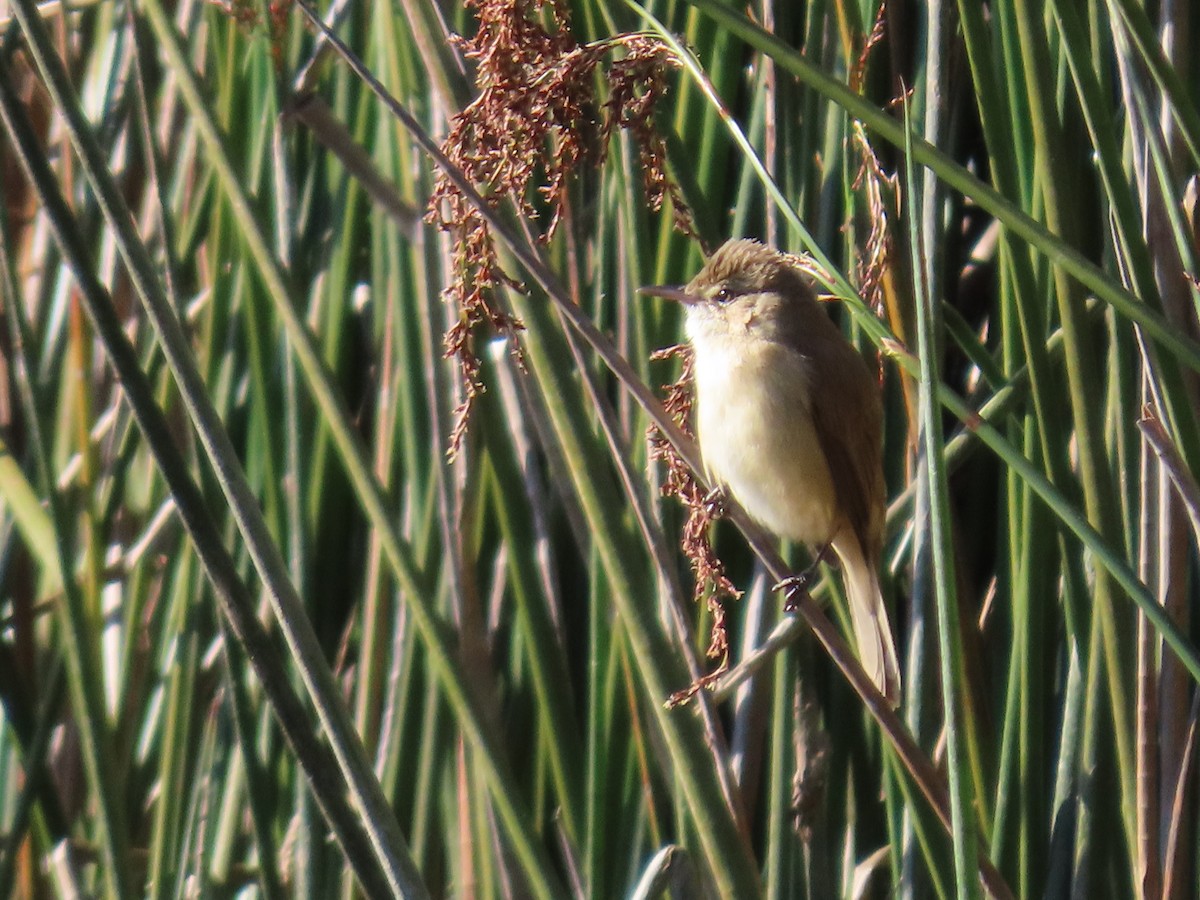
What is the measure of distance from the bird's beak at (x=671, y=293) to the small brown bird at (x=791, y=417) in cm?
8

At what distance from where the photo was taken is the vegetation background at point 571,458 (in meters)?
1.31

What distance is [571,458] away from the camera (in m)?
1.41

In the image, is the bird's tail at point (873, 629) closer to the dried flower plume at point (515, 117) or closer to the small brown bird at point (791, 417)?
the small brown bird at point (791, 417)

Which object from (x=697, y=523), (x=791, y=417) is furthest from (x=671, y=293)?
(x=791, y=417)

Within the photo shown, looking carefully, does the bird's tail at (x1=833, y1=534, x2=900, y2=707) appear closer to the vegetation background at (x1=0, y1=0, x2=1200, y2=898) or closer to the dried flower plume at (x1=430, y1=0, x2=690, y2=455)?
the vegetation background at (x1=0, y1=0, x2=1200, y2=898)

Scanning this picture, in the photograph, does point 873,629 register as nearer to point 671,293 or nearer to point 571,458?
point 671,293

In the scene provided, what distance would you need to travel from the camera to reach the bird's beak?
5.81 ft

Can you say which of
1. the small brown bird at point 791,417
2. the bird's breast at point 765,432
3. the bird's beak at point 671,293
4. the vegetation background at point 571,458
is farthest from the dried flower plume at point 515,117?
the bird's breast at point 765,432

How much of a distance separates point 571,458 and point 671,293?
47 centimetres

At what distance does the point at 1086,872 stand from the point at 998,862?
0.12 m

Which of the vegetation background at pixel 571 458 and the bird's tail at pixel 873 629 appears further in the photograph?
the bird's tail at pixel 873 629

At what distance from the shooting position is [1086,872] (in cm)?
165

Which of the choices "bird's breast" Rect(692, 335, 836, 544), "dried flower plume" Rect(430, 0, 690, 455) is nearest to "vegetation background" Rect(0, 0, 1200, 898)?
"dried flower plume" Rect(430, 0, 690, 455)

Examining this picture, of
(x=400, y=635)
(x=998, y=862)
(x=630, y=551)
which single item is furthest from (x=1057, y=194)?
(x=400, y=635)
